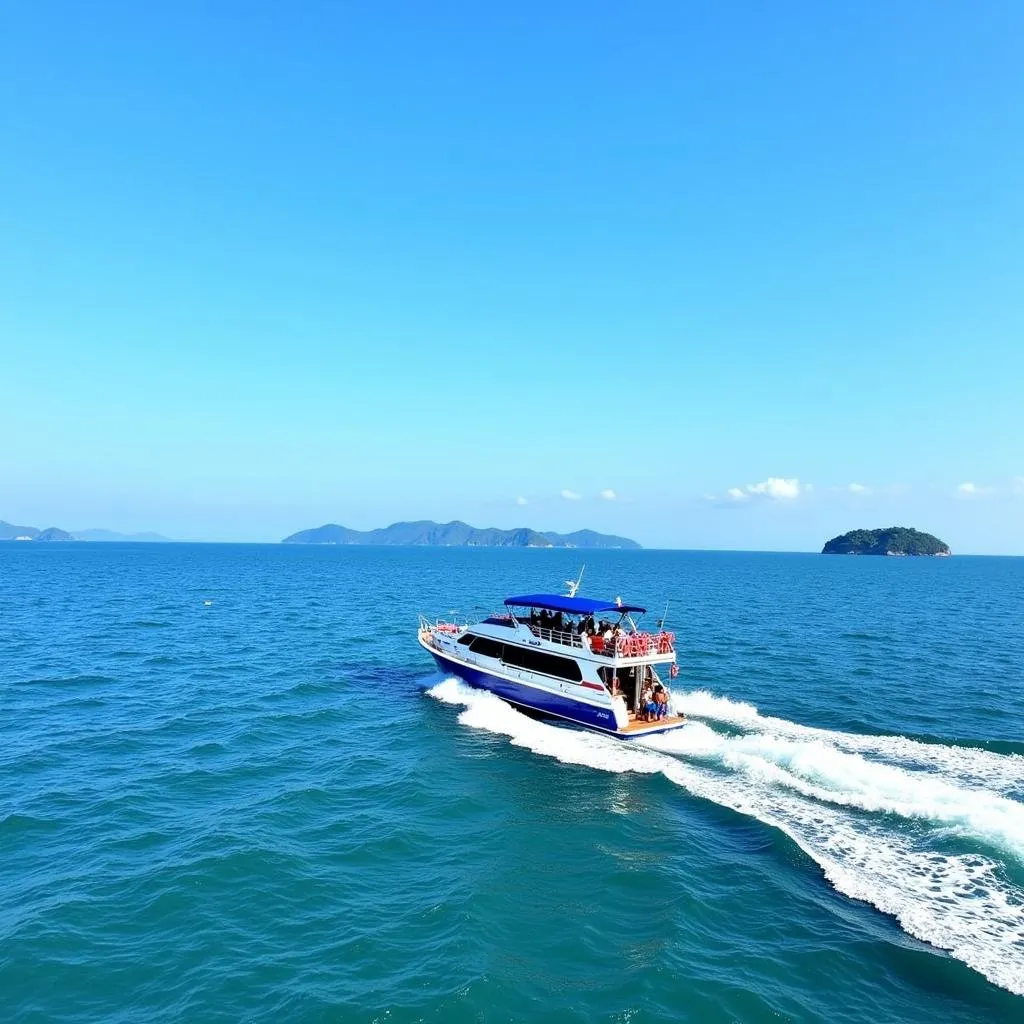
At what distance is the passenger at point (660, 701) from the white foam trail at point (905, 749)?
2919 millimetres

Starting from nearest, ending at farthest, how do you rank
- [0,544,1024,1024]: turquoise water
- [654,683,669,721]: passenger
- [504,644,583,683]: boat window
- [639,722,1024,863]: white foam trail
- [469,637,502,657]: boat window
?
[0,544,1024,1024]: turquoise water → [639,722,1024,863]: white foam trail → [654,683,669,721]: passenger → [504,644,583,683]: boat window → [469,637,502,657]: boat window

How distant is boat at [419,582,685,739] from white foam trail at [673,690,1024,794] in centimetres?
291

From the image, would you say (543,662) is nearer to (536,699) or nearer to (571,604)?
(536,699)

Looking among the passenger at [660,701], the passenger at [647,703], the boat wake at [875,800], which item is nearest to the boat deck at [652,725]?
the passenger at [660,701]

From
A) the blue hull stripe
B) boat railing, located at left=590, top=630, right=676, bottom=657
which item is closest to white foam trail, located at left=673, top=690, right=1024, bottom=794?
boat railing, located at left=590, top=630, right=676, bottom=657

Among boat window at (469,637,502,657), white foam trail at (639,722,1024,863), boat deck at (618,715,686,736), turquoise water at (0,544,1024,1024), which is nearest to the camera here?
turquoise water at (0,544,1024,1024)

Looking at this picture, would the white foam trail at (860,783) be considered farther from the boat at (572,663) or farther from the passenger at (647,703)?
the boat at (572,663)

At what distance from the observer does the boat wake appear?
48.3 feet

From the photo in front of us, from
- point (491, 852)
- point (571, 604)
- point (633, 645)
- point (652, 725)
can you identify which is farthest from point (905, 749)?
point (491, 852)

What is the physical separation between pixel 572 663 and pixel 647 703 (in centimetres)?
366

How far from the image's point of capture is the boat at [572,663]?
88.7 feet

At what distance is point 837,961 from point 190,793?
1844cm

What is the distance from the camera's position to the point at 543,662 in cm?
2986

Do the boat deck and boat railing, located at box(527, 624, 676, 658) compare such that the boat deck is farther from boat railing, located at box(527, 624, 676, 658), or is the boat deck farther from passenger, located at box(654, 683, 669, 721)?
boat railing, located at box(527, 624, 676, 658)
